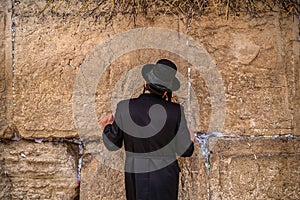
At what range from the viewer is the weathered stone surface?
3340 mm

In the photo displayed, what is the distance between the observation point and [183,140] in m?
3.10

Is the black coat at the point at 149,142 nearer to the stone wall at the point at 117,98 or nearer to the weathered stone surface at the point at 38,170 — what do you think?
Answer: the stone wall at the point at 117,98

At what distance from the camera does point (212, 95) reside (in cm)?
338

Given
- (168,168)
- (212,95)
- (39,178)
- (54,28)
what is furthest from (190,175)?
(54,28)

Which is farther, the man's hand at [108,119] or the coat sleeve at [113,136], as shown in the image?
the man's hand at [108,119]

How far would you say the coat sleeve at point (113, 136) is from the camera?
9.99ft

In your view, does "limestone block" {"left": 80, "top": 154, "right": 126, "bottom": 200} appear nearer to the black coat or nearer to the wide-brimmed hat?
the black coat

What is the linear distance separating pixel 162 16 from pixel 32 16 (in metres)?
0.87

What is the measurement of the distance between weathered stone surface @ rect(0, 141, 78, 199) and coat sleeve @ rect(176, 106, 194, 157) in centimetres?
73

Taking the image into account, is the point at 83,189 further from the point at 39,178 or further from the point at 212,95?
the point at 212,95

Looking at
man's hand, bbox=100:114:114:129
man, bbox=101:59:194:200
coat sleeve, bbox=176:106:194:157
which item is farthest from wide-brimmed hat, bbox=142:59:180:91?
man's hand, bbox=100:114:114:129

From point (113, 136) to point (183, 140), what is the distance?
434 millimetres

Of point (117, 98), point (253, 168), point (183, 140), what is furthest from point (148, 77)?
point (253, 168)

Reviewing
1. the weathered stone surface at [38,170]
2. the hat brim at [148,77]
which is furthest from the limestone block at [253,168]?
the weathered stone surface at [38,170]
